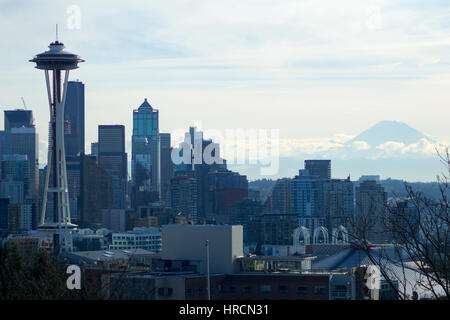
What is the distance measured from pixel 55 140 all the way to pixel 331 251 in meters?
43.3

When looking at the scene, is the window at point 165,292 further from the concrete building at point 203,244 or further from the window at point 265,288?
the window at point 265,288

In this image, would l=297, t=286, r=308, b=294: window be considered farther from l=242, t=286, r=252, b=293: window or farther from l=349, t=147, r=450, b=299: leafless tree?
l=349, t=147, r=450, b=299: leafless tree

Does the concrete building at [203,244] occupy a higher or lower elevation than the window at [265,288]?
higher

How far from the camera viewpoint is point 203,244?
4600cm

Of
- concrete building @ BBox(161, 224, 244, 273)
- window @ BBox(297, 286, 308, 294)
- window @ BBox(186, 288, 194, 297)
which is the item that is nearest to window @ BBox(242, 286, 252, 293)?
concrete building @ BBox(161, 224, 244, 273)

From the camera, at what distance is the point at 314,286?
1753 inches

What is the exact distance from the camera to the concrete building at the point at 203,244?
46.1 metres

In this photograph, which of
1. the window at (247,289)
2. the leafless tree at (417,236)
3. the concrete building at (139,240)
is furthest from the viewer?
the concrete building at (139,240)

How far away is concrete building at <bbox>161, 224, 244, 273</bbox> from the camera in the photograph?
46.1 m

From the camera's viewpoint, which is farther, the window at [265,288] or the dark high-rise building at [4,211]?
the dark high-rise building at [4,211]

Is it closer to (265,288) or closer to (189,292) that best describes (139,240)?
(265,288)

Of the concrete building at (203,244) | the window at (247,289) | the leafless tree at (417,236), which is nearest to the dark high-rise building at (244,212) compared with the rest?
the concrete building at (203,244)
